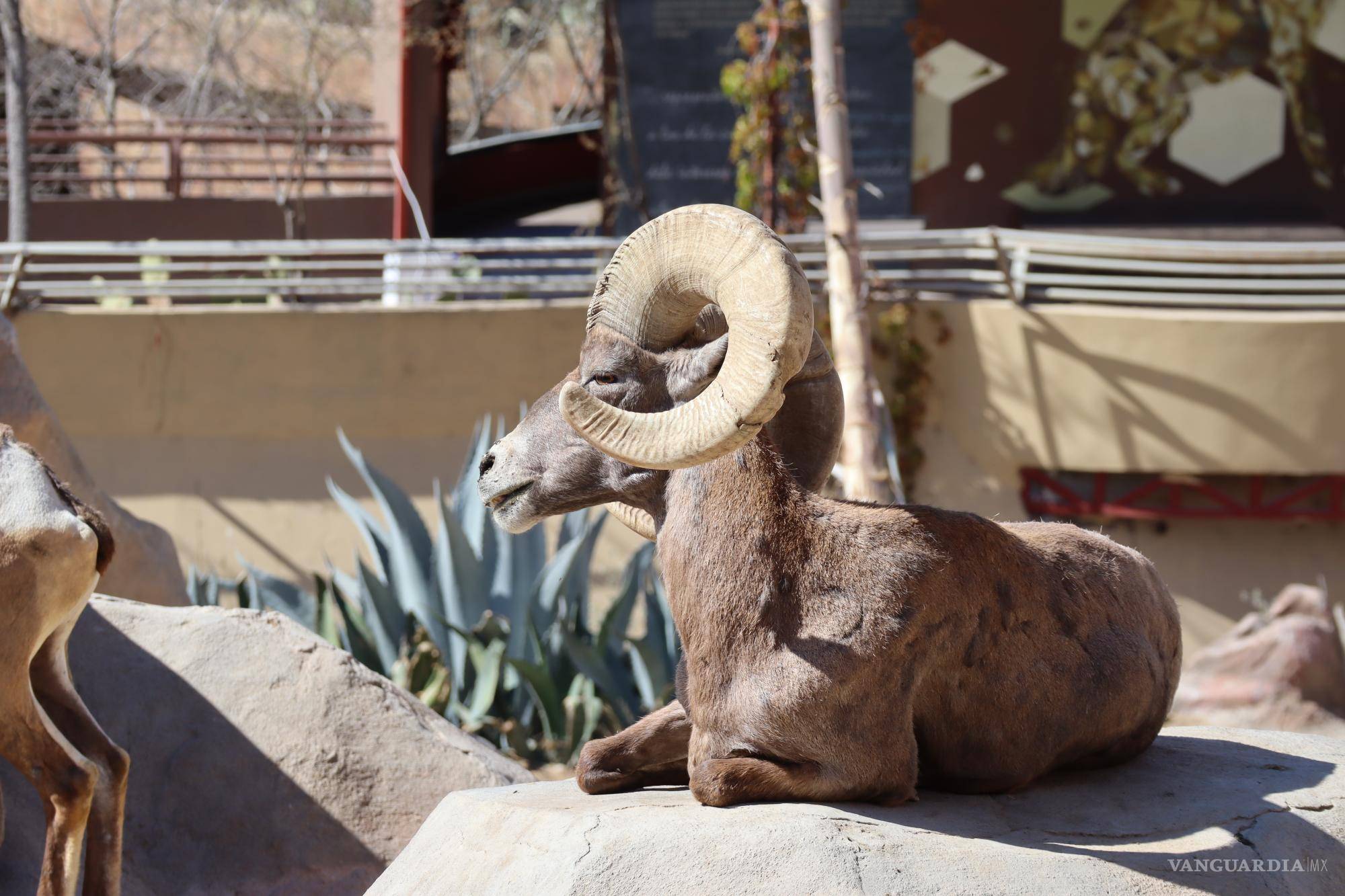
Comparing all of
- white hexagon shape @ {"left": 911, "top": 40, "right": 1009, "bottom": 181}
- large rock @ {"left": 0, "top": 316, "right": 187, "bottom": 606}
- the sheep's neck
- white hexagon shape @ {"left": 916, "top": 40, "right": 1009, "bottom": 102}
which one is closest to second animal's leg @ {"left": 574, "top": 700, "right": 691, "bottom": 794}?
the sheep's neck

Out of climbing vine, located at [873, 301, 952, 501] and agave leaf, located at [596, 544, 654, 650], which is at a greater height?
climbing vine, located at [873, 301, 952, 501]

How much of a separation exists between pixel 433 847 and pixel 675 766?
0.64m

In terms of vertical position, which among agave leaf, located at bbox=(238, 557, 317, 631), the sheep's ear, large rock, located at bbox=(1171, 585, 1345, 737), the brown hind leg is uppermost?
the sheep's ear

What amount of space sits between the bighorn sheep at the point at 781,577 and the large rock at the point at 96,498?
3.32 m

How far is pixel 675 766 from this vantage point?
3.59m

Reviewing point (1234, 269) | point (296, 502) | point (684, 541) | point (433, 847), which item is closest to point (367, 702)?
point (433, 847)

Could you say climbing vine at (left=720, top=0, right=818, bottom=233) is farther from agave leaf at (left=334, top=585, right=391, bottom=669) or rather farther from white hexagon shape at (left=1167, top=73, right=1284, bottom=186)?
agave leaf at (left=334, top=585, right=391, bottom=669)

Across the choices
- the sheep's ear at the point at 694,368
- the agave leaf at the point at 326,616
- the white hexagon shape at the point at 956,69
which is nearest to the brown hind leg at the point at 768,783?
the sheep's ear at the point at 694,368

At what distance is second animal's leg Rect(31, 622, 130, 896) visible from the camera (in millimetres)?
4270

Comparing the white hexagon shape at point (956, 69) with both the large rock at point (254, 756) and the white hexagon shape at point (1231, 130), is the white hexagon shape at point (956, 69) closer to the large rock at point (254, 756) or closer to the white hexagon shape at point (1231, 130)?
the white hexagon shape at point (1231, 130)

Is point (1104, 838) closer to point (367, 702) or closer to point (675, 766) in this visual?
point (675, 766)

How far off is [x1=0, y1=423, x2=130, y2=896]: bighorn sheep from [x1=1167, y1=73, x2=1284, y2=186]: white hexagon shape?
36.8 feet

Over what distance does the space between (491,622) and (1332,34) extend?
997cm

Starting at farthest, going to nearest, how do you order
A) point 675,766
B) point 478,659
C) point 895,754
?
1. point 478,659
2. point 675,766
3. point 895,754
